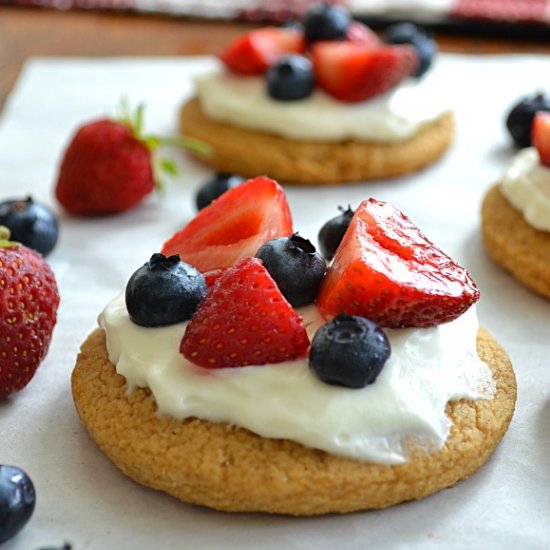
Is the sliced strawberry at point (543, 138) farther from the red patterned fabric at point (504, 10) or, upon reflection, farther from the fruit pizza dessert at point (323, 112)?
the red patterned fabric at point (504, 10)

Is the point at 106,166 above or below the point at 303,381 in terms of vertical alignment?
below

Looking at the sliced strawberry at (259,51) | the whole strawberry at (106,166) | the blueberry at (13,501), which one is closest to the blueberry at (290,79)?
the sliced strawberry at (259,51)

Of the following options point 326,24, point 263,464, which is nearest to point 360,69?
point 326,24

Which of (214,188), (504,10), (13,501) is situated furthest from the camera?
(504,10)

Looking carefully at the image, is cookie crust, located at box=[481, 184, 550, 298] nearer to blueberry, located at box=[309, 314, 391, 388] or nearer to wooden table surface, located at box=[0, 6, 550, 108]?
blueberry, located at box=[309, 314, 391, 388]

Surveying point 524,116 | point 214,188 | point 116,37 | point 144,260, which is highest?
point 524,116

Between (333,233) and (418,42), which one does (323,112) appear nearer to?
(418,42)
